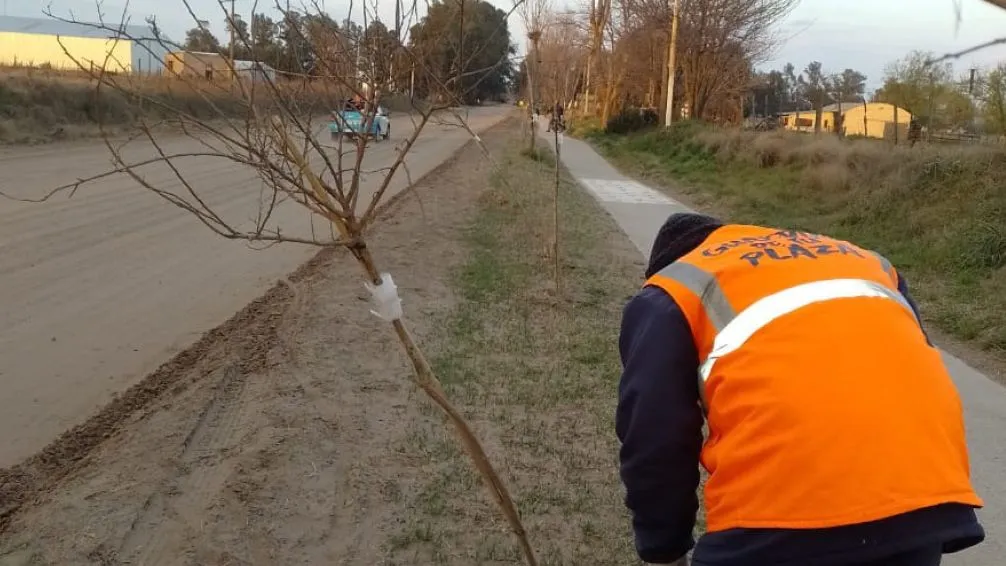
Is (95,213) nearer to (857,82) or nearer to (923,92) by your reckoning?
(923,92)

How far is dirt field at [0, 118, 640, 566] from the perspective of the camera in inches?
153

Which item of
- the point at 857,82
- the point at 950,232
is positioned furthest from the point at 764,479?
the point at 857,82

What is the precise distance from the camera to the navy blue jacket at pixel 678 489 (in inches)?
63.7

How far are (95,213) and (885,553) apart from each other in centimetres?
1181

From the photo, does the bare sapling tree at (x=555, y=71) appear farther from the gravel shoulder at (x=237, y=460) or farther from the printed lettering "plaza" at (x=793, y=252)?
the printed lettering "plaza" at (x=793, y=252)

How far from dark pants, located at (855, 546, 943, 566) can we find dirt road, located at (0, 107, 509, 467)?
3031 mm

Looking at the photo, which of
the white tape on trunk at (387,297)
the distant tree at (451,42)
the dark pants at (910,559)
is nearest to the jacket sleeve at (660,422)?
A: the dark pants at (910,559)

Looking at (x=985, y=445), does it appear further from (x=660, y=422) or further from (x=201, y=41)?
(x=201, y=41)

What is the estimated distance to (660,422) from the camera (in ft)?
6.15

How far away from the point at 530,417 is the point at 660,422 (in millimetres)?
3630

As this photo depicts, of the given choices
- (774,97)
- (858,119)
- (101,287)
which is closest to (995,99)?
(101,287)

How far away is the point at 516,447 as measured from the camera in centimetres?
500

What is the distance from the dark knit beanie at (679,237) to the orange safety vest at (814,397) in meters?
0.27

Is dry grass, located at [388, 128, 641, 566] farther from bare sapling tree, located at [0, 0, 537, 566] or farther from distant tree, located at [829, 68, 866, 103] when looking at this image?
distant tree, located at [829, 68, 866, 103]
